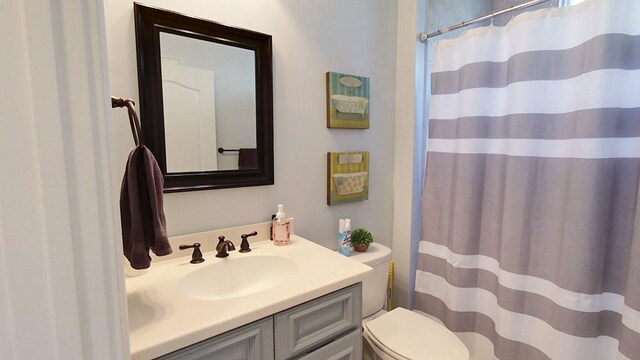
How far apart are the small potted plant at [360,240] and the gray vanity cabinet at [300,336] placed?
530 mm

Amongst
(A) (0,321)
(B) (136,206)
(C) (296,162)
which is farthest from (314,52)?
(A) (0,321)

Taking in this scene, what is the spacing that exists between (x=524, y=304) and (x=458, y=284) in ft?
0.94

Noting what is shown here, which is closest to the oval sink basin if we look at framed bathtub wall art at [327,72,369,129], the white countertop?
the white countertop

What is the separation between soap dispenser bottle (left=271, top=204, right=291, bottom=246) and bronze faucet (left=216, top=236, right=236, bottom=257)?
0.19 meters

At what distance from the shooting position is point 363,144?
1.70 metres

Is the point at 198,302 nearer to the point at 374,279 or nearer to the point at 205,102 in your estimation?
the point at 205,102

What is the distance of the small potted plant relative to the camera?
1.58 m

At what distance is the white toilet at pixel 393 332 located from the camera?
1207 mm

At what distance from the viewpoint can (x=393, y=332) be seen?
133 centimetres

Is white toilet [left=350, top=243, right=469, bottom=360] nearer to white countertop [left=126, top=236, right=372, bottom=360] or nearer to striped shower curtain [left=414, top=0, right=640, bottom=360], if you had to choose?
striped shower curtain [left=414, top=0, right=640, bottom=360]

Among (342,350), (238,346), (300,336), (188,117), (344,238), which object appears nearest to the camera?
(238,346)

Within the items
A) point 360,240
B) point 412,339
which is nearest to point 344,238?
point 360,240

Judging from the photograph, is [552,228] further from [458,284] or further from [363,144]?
[363,144]

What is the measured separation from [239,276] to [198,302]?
339 millimetres
